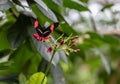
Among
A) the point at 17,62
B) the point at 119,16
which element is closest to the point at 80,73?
the point at 119,16

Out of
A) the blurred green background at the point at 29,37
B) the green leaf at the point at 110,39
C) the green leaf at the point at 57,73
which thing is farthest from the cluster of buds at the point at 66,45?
the green leaf at the point at 110,39

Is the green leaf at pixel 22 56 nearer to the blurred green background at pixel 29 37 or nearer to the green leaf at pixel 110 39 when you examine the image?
the blurred green background at pixel 29 37

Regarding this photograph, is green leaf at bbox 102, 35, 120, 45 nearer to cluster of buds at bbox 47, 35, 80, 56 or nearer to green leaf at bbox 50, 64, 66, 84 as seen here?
green leaf at bbox 50, 64, 66, 84

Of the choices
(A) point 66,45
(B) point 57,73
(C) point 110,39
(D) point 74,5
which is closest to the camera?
(A) point 66,45

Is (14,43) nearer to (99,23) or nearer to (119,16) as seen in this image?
(119,16)

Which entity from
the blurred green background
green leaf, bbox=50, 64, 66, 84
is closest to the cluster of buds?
the blurred green background

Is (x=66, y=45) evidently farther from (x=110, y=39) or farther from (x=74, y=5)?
(x=110, y=39)

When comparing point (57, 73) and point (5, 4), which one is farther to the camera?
point (57, 73)

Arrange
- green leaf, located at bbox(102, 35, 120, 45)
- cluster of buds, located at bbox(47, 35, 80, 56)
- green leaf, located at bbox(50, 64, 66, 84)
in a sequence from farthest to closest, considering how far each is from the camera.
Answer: green leaf, located at bbox(102, 35, 120, 45) → green leaf, located at bbox(50, 64, 66, 84) → cluster of buds, located at bbox(47, 35, 80, 56)

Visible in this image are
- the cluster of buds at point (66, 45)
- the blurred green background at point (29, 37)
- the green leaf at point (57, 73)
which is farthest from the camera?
the green leaf at point (57, 73)

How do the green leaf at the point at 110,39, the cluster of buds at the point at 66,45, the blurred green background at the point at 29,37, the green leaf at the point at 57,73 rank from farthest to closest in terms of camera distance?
the green leaf at the point at 110,39, the green leaf at the point at 57,73, the blurred green background at the point at 29,37, the cluster of buds at the point at 66,45

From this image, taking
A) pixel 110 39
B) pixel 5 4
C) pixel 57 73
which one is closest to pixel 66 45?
pixel 5 4
